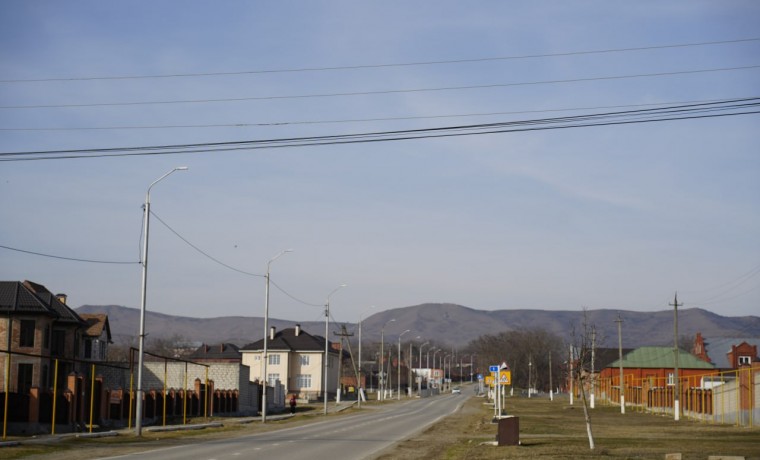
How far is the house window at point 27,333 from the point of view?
64.9 metres

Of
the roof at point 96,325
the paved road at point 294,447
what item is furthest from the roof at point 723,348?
the paved road at point 294,447

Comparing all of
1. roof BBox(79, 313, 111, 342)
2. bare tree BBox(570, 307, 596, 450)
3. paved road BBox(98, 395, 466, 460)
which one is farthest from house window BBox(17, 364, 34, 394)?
bare tree BBox(570, 307, 596, 450)

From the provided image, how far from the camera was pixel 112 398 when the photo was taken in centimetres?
4788

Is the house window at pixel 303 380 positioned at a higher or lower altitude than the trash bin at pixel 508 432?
lower

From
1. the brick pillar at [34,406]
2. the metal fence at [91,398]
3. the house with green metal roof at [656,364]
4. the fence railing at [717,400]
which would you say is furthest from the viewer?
the house with green metal roof at [656,364]

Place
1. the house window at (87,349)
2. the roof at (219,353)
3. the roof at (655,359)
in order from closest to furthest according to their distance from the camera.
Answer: the house window at (87,349) → the roof at (655,359) → the roof at (219,353)

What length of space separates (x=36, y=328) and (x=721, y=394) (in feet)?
152

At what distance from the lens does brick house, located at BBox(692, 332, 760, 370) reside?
13488 cm

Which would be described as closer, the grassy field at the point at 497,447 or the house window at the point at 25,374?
the grassy field at the point at 497,447

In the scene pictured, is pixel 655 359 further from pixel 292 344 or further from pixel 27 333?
pixel 27 333

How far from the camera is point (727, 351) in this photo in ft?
463

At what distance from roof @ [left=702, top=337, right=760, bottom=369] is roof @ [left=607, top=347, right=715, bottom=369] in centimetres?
1344

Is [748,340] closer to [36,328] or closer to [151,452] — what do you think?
[36,328]

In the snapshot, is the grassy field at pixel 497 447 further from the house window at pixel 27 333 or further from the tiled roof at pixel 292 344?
the tiled roof at pixel 292 344
